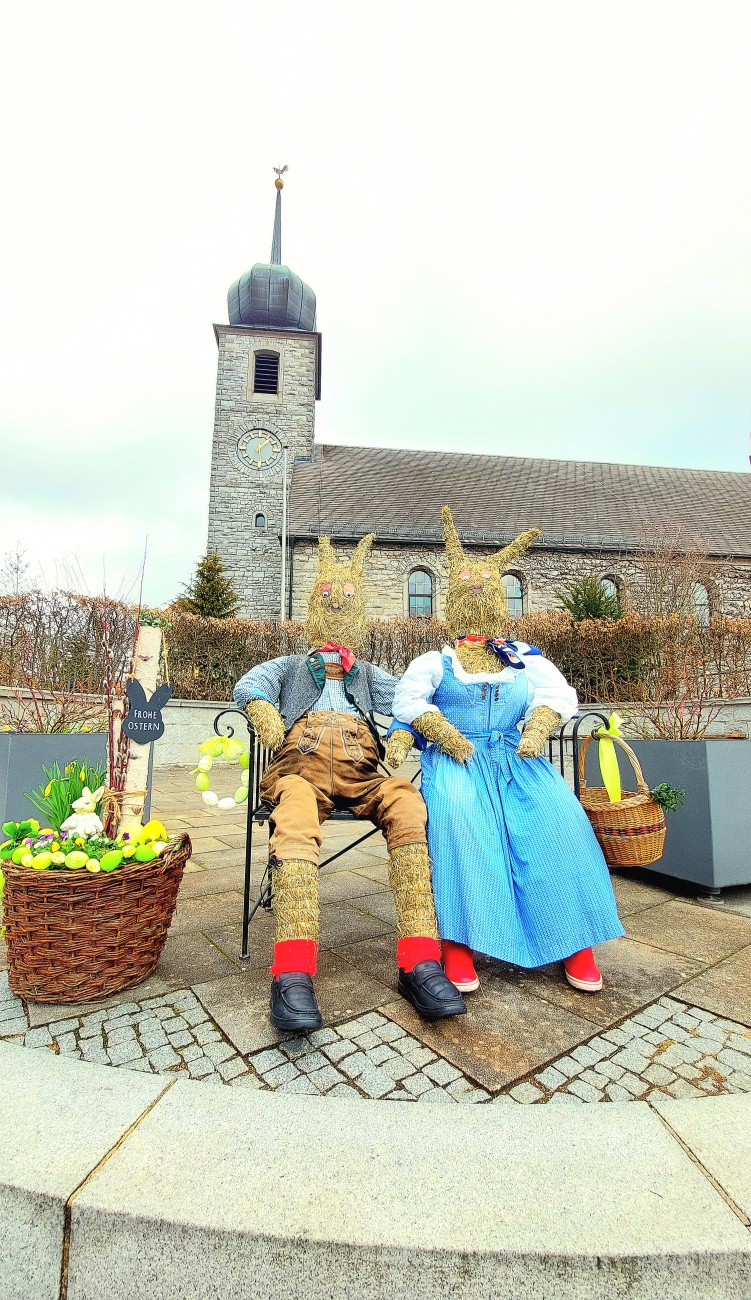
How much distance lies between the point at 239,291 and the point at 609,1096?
29.2 meters

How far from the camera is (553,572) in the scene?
19891 mm

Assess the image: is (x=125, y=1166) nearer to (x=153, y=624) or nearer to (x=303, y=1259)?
(x=303, y=1259)

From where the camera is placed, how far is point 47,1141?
4.42 ft

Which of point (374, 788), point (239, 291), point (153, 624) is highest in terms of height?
point (239, 291)

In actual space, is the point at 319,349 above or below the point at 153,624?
above

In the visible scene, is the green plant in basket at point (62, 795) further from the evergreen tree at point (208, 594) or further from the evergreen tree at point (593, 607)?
the evergreen tree at point (208, 594)

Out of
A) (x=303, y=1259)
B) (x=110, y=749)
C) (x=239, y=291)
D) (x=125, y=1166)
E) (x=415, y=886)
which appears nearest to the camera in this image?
(x=303, y=1259)

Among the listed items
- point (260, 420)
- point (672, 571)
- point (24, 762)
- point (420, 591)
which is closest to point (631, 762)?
point (24, 762)

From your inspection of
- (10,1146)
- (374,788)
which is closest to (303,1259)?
(10,1146)

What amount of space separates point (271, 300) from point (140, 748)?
27.0 metres

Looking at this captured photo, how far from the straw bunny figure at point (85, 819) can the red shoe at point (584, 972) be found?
5.87ft

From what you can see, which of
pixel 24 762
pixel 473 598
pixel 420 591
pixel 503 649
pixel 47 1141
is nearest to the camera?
pixel 47 1141

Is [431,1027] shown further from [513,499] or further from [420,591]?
[513,499]

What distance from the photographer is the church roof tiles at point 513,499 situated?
1971cm
